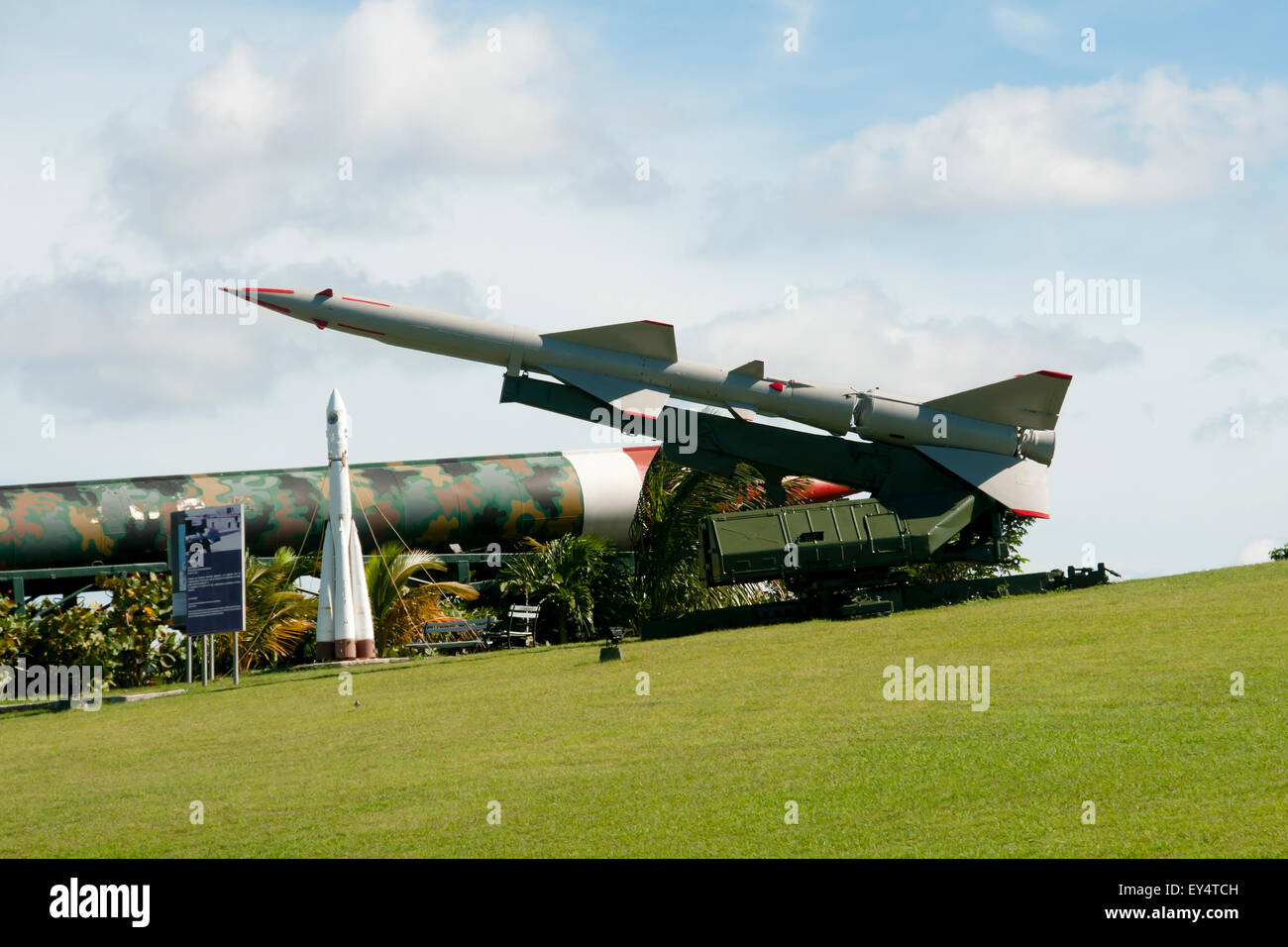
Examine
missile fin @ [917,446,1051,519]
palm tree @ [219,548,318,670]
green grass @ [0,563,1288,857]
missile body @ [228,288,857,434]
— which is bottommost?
green grass @ [0,563,1288,857]

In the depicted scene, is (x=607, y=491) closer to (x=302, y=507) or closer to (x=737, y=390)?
(x=302, y=507)

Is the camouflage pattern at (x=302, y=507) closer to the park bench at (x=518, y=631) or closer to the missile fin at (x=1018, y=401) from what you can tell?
the park bench at (x=518, y=631)

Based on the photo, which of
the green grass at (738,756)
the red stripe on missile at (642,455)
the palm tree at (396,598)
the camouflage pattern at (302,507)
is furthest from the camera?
the red stripe on missile at (642,455)

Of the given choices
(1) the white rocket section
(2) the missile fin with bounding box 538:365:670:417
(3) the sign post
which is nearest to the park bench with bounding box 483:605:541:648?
(1) the white rocket section

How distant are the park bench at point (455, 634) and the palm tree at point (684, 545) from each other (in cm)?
266

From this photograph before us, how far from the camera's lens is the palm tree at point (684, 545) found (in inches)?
845

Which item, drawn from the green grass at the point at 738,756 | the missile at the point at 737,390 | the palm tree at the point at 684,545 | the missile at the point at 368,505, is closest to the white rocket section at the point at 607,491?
the missile at the point at 368,505

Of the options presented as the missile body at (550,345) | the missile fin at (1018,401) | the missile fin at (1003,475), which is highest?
the missile body at (550,345)

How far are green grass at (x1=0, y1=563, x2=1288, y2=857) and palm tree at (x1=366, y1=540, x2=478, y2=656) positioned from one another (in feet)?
18.4

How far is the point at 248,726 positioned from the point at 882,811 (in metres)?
7.44

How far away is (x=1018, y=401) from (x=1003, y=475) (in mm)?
1053

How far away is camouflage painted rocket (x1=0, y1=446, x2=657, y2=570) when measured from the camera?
22.3 m

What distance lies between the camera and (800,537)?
17.5 m

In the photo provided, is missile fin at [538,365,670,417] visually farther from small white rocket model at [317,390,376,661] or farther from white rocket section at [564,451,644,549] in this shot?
white rocket section at [564,451,644,549]
